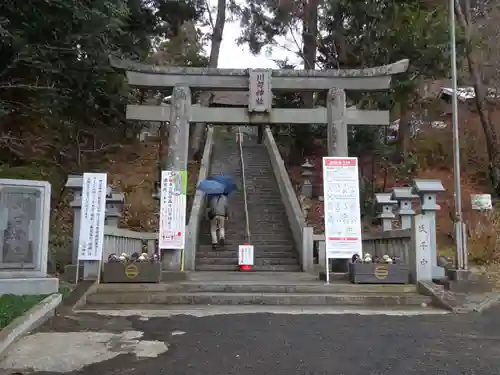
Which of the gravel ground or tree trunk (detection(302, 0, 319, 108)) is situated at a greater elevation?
tree trunk (detection(302, 0, 319, 108))

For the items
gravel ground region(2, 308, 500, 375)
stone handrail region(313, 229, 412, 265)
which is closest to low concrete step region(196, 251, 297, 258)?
stone handrail region(313, 229, 412, 265)

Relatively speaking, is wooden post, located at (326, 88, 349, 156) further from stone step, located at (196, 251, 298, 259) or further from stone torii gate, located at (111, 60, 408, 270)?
stone step, located at (196, 251, 298, 259)

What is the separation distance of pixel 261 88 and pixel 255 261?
14.3ft

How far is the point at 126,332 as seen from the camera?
620 cm

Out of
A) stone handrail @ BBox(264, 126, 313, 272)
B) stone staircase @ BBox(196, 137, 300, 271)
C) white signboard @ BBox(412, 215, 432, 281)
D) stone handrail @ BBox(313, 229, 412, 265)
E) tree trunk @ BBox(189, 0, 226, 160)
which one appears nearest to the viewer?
white signboard @ BBox(412, 215, 432, 281)

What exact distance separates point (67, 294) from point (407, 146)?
53.8ft

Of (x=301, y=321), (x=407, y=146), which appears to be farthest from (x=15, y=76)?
(x=407, y=146)

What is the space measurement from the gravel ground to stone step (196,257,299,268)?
5514 mm

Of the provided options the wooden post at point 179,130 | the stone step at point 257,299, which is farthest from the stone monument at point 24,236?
the wooden post at point 179,130

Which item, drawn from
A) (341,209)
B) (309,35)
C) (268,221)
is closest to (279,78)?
(341,209)

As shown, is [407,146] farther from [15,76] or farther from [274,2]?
[15,76]

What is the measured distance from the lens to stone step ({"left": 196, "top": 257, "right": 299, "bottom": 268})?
41.7 feet

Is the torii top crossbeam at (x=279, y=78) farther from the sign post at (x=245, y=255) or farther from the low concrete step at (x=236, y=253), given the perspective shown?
the low concrete step at (x=236, y=253)

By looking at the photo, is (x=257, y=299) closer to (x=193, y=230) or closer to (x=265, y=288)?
(x=265, y=288)
